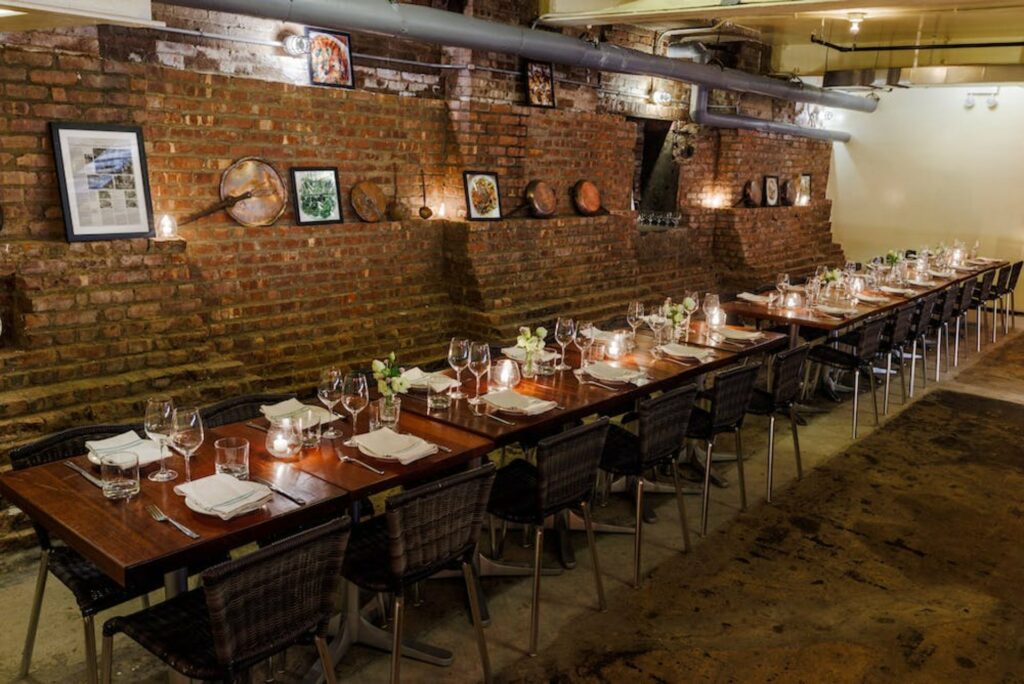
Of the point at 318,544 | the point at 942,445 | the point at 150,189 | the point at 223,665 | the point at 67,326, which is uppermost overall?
the point at 150,189

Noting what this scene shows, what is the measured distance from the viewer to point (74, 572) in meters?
2.80

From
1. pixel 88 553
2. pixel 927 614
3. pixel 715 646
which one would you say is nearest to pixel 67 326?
pixel 88 553

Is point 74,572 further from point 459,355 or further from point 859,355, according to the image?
point 859,355

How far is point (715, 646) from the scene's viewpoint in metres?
3.33

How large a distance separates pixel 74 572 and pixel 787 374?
3903 mm

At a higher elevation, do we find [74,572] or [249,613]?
[249,613]

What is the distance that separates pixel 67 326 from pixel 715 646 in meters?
3.74

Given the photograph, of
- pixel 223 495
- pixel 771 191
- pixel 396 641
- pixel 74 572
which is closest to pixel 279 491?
pixel 223 495

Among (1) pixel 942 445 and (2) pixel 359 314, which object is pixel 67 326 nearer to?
(2) pixel 359 314

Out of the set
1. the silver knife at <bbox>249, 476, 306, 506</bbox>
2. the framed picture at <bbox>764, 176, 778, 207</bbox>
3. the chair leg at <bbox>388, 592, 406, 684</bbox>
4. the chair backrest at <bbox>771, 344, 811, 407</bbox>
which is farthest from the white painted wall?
the silver knife at <bbox>249, 476, 306, 506</bbox>

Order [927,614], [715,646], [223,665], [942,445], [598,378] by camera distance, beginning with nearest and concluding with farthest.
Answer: [223,665] < [715,646] < [927,614] < [598,378] < [942,445]

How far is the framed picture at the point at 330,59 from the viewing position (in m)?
5.64

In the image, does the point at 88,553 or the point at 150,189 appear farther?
the point at 150,189

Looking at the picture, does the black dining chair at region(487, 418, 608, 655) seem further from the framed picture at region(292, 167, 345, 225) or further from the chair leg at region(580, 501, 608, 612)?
the framed picture at region(292, 167, 345, 225)
